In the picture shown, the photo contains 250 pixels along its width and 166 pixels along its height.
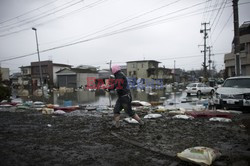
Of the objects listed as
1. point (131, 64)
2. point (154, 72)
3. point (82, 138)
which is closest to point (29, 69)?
point (131, 64)

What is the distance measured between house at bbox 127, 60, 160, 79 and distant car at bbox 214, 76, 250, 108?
4497 centimetres

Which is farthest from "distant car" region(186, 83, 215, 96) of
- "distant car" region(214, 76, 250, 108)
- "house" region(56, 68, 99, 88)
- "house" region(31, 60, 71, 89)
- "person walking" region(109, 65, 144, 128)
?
"house" region(31, 60, 71, 89)

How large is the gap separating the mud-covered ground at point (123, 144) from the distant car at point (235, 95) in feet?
10.2

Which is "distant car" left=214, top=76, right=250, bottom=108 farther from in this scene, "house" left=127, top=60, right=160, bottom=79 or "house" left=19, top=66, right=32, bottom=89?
"house" left=19, top=66, right=32, bottom=89

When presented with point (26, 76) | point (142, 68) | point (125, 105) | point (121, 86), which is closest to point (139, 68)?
point (142, 68)

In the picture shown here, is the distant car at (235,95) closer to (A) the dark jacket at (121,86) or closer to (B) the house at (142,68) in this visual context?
(A) the dark jacket at (121,86)

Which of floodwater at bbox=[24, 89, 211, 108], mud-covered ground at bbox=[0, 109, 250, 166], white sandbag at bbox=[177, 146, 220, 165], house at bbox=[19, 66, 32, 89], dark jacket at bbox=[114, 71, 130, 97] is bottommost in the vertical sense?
floodwater at bbox=[24, 89, 211, 108]

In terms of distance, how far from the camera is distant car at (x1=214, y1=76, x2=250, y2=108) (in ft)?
24.5

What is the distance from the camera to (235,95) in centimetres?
769

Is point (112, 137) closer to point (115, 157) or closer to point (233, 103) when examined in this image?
point (115, 157)

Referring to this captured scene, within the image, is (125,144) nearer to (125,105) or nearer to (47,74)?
(125,105)

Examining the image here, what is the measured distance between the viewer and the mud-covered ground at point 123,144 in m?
2.79

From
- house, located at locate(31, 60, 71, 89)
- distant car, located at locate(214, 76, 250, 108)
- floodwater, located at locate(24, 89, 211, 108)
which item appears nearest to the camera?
distant car, located at locate(214, 76, 250, 108)

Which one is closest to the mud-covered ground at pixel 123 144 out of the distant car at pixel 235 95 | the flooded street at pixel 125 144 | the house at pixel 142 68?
the flooded street at pixel 125 144
